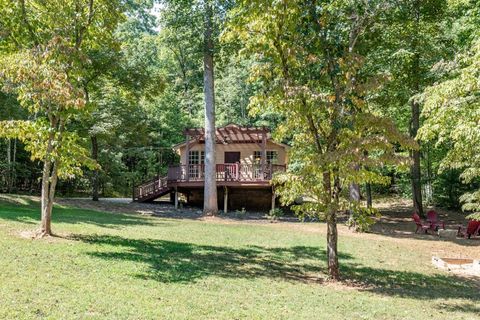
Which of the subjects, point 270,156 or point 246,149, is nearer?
point 246,149

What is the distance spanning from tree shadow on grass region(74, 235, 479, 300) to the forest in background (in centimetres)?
296

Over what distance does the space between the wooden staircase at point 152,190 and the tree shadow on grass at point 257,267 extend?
1321 centimetres

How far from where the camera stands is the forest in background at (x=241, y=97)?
10.5 meters

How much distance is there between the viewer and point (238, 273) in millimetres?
8680

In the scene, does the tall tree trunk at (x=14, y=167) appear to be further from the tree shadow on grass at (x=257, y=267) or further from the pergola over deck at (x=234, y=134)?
the tree shadow on grass at (x=257, y=267)

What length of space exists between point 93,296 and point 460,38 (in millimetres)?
20056

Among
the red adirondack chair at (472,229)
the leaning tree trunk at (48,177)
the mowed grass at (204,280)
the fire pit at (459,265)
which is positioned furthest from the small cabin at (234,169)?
the leaning tree trunk at (48,177)

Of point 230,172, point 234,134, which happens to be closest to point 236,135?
point 234,134

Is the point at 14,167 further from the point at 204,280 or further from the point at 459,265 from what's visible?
the point at 459,265

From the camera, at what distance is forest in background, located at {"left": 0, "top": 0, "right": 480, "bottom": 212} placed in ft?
34.3

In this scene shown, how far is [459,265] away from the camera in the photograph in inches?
439

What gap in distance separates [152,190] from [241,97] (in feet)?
52.8

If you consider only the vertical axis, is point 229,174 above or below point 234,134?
below

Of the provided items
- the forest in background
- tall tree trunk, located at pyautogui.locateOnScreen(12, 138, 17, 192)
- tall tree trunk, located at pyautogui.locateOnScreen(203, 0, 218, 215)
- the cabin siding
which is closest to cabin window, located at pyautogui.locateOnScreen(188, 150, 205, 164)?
the cabin siding
